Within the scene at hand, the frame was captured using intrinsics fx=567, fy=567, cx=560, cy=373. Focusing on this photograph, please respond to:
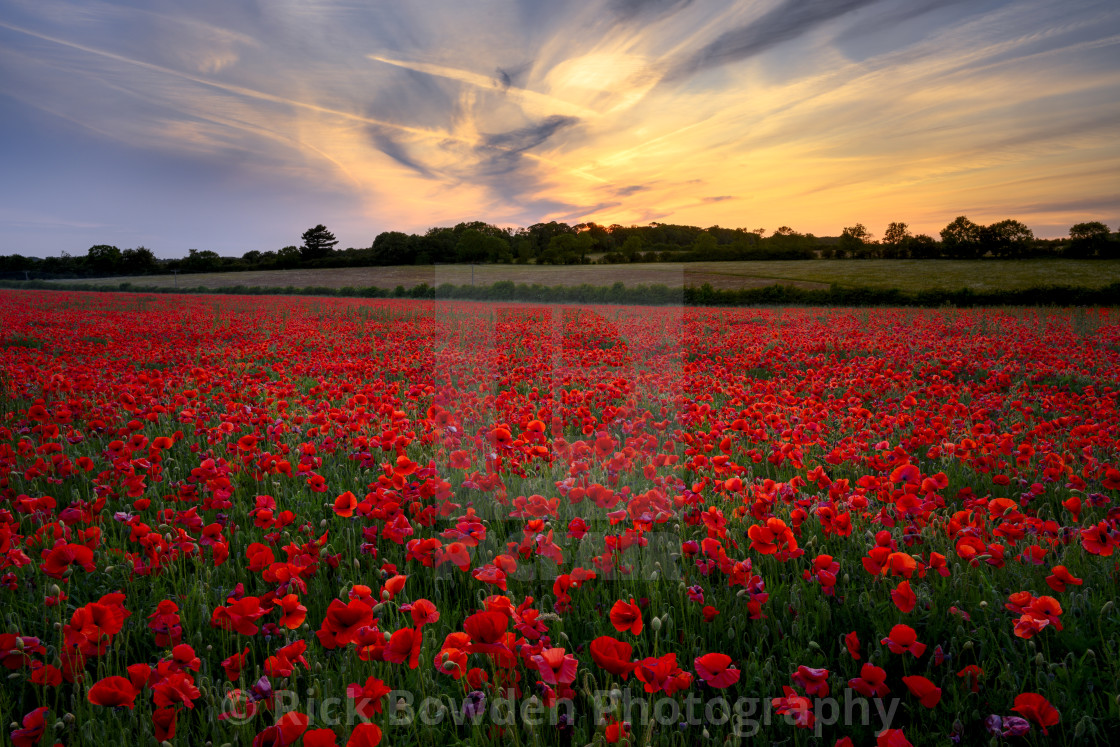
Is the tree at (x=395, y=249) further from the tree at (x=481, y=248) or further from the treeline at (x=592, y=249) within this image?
the tree at (x=481, y=248)

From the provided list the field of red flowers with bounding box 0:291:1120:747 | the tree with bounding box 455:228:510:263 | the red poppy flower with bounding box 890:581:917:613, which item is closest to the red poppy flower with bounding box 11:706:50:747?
the field of red flowers with bounding box 0:291:1120:747

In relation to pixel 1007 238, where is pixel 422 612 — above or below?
below

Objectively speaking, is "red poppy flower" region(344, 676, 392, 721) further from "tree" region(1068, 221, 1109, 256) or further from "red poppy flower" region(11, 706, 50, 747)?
"tree" region(1068, 221, 1109, 256)

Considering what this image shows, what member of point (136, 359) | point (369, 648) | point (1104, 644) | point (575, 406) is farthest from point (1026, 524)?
point (136, 359)

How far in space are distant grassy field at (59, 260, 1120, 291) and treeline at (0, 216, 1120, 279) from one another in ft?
11.6

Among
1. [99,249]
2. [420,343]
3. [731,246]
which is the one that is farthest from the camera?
[99,249]

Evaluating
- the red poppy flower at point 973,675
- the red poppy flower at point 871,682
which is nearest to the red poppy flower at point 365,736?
the red poppy flower at point 871,682

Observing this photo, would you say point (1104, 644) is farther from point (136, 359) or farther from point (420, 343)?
point (136, 359)

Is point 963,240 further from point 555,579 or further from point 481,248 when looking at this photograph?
point 555,579

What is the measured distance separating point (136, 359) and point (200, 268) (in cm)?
7928

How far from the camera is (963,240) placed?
5172cm

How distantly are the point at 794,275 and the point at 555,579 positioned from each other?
149 ft

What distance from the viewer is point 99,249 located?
3317 inches

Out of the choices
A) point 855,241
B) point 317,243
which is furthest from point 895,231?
point 317,243
